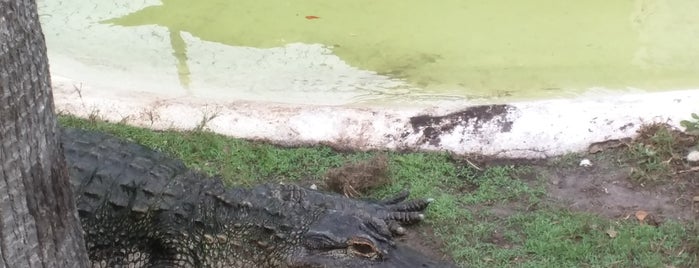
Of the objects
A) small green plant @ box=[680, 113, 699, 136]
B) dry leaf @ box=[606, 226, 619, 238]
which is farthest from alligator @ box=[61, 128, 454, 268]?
small green plant @ box=[680, 113, 699, 136]

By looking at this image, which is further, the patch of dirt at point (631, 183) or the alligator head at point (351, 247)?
the patch of dirt at point (631, 183)

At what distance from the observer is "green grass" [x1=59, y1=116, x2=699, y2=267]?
13.0 feet

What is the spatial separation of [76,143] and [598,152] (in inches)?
110

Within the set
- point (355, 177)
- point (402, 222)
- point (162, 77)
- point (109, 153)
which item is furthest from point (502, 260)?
point (162, 77)

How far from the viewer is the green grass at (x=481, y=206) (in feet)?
13.0

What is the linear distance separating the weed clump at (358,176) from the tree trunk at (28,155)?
2.46 meters

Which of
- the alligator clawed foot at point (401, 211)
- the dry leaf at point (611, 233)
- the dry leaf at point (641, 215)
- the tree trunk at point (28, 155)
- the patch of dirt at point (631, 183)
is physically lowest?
the alligator clawed foot at point (401, 211)

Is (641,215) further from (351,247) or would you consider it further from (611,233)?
(351,247)

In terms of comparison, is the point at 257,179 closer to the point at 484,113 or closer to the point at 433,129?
the point at 433,129

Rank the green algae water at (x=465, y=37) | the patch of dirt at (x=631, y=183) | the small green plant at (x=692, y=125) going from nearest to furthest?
1. the patch of dirt at (x=631, y=183)
2. the small green plant at (x=692, y=125)
3. the green algae water at (x=465, y=37)

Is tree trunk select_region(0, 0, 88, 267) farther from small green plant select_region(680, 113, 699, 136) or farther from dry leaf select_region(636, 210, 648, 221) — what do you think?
small green plant select_region(680, 113, 699, 136)

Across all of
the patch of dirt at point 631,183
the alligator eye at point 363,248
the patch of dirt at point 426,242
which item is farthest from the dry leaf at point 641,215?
the alligator eye at point 363,248

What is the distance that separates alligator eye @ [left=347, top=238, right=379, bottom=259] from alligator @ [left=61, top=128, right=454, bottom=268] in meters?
0.01

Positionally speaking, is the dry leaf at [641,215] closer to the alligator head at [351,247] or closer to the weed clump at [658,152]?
the weed clump at [658,152]
